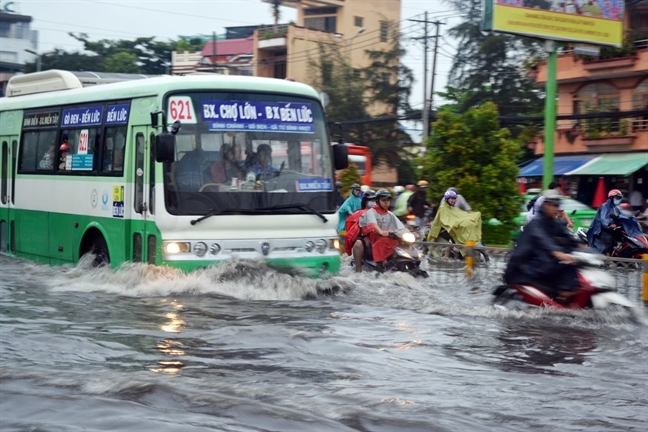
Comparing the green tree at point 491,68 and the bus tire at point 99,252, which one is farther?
the green tree at point 491,68

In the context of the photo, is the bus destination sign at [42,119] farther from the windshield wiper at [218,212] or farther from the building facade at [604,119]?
the building facade at [604,119]

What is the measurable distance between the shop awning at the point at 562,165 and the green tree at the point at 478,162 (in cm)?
1506

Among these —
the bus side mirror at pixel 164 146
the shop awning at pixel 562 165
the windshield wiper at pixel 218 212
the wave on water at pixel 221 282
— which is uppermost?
the bus side mirror at pixel 164 146

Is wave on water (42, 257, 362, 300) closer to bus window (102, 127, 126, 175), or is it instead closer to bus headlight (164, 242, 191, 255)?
bus headlight (164, 242, 191, 255)

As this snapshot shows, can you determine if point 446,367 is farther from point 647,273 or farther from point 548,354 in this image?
point 647,273

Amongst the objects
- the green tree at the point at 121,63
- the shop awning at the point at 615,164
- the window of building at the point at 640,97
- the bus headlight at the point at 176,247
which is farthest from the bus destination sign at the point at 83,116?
the green tree at the point at 121,63

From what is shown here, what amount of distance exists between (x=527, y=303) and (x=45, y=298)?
18.7 ft

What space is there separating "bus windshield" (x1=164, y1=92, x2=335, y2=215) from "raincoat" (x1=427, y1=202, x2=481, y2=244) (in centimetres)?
550

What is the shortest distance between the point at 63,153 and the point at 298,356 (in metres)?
6.82

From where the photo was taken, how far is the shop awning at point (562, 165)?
3669 cm

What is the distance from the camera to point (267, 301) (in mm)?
11578

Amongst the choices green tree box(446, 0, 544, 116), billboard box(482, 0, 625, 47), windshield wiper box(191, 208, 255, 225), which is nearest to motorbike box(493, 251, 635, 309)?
windshield wiper box(191, 208, 255, 225)

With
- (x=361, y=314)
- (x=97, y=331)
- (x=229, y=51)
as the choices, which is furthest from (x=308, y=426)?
(x=229, y=51)

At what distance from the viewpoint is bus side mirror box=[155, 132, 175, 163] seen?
1065cm
